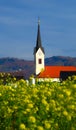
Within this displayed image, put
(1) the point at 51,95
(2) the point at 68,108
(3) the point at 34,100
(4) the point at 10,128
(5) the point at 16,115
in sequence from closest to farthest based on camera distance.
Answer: (4) the point at 10,128
(5) the point at 16,115
(2) the point at 68,108
(3) the point at 34,100
(1) the point at 51,95

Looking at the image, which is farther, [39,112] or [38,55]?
[38,55]

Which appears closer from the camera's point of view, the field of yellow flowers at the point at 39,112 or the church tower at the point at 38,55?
the field of yellow flowers at the point at 39,112

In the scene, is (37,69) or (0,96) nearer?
(0,96)

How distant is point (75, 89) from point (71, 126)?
3228 millimetres

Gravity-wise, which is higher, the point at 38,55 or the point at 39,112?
the point at 38,55

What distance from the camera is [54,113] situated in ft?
34.8

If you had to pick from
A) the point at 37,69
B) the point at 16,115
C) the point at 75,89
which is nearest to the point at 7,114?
the point at 16,115

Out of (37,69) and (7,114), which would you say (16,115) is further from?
(37,69)

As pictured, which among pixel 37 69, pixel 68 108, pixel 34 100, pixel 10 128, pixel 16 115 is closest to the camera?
pixel 10 128

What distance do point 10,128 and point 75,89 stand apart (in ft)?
13.4

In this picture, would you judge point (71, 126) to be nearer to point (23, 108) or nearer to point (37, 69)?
point (23, 108)

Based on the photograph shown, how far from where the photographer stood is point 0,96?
13.0 m

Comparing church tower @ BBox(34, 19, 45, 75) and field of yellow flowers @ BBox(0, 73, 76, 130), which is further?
church tower @ BBox(34, 19, 45, 75)

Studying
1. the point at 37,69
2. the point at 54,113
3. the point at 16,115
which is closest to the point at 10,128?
the point at 16,115
